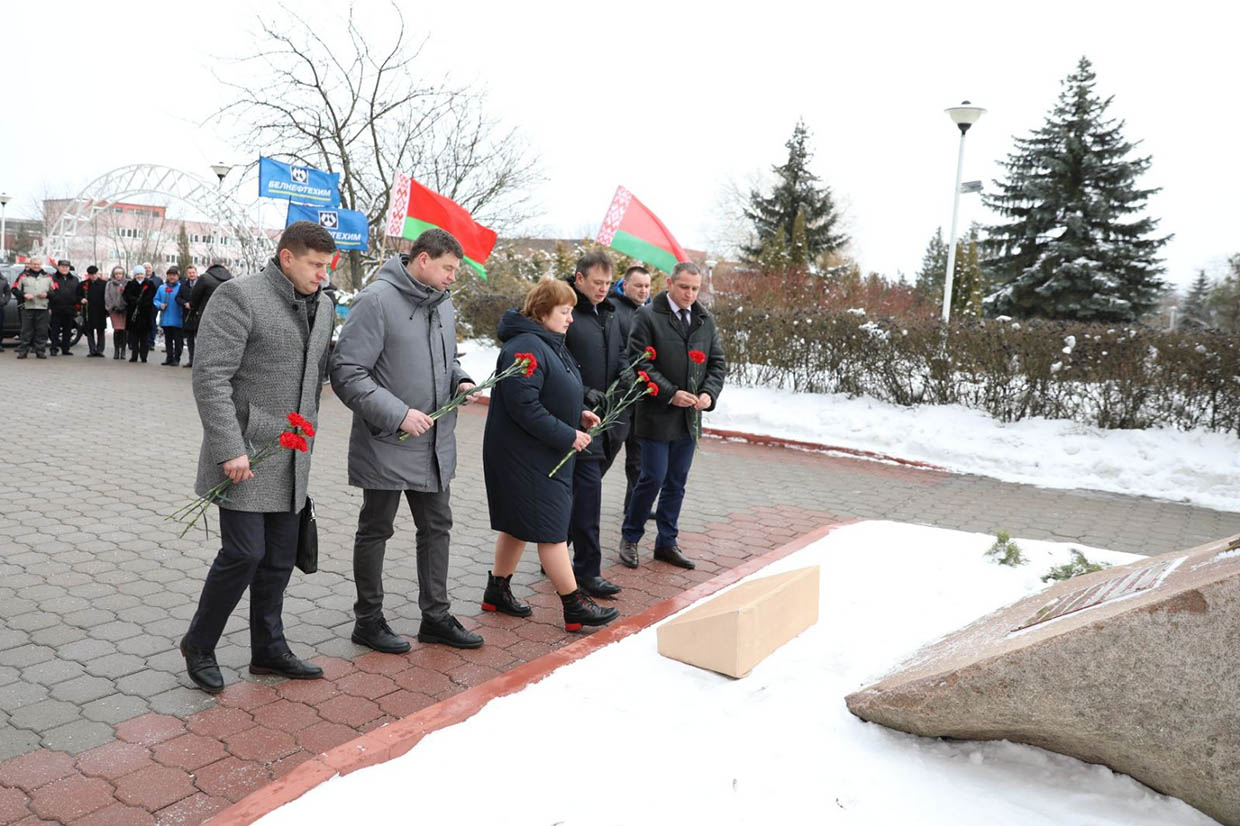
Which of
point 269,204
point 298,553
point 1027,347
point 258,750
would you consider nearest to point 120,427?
point 298,553

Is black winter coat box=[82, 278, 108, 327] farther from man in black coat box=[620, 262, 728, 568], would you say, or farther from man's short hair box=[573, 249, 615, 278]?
man's short hair box=[573, 249, 615, 278]

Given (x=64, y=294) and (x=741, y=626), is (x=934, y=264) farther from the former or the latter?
(x=741, y=626)

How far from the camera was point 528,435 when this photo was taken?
14.5 feet

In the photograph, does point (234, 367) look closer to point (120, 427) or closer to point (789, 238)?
point (120, 427)

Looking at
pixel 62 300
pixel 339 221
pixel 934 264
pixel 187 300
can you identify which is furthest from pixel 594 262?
pixel 934 264

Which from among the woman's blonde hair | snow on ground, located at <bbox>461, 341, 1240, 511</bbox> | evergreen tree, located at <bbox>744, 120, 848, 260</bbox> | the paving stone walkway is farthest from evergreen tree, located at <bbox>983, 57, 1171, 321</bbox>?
the woman's blonde hair

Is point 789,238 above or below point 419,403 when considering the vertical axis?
above

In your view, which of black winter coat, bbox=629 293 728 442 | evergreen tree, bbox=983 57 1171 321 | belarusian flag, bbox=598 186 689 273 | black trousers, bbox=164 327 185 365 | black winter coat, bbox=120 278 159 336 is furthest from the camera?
evergreen tree, bbox=983 57 1171 321

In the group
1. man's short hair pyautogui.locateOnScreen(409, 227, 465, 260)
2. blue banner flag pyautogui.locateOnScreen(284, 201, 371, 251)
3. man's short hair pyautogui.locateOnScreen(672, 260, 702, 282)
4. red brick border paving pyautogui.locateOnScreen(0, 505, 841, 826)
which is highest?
blue banner flag pyautogui.locateOnScreen(284, 201, 371, 251)

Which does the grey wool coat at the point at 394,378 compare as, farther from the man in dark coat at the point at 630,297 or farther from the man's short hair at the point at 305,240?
the man in dark coat at the point at 630,297

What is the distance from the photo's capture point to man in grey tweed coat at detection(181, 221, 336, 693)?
3520 millimetres

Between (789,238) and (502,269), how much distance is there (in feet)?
49.2

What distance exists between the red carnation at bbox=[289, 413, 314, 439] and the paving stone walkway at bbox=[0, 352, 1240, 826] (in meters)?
1.09

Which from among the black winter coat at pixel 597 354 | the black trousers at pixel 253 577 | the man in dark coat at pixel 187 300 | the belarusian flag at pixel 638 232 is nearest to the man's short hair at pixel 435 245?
the black winter coat at pixel 597 354
